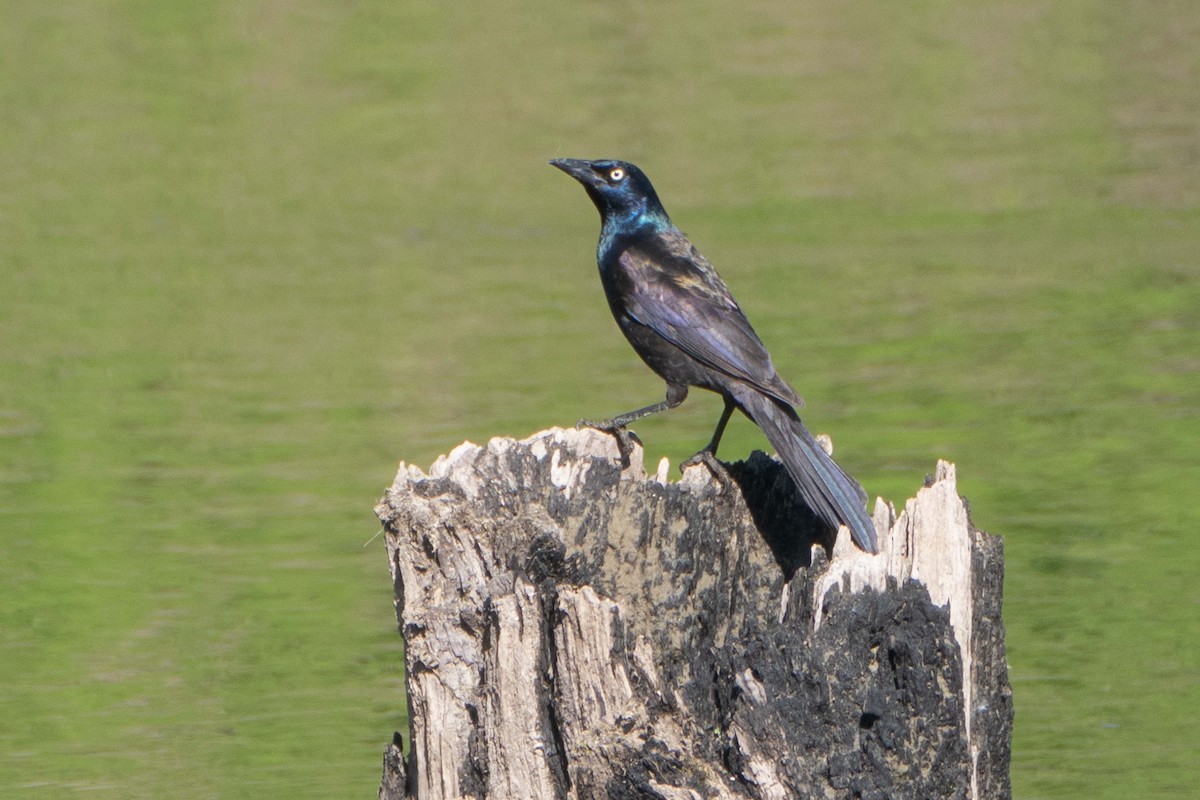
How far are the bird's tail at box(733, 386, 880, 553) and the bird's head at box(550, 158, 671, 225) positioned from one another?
1.41 meters

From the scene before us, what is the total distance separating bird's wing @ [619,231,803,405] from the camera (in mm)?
6785

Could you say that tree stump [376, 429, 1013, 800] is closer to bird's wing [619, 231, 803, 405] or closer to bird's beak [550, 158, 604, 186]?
bird's wing [619, 231, 803, 405]

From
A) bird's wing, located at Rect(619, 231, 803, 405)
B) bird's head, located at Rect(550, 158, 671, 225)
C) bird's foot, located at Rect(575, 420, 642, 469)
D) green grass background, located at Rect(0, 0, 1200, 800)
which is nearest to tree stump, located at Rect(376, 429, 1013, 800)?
bird's foot, located at Rect(575, 420, 642, 469)

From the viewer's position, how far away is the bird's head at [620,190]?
7.62 metres

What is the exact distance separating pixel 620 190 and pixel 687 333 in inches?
33.2

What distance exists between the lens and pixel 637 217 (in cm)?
764

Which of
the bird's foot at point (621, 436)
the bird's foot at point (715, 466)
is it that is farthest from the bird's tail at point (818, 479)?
the bird's foot at point (621, 436)

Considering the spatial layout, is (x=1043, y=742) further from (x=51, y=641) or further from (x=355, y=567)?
(x=51, y=641)

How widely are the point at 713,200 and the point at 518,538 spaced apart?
42.2 ft

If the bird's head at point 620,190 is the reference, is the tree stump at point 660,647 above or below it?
below

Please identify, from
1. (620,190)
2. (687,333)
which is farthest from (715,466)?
(620,190)

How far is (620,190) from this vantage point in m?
7.63

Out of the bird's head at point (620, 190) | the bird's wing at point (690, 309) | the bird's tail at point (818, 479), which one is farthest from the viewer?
the bird's head at point (620, 190)

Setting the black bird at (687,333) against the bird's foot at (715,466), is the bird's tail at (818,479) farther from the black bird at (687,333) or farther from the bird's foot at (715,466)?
the bird's foot at (715,466)
